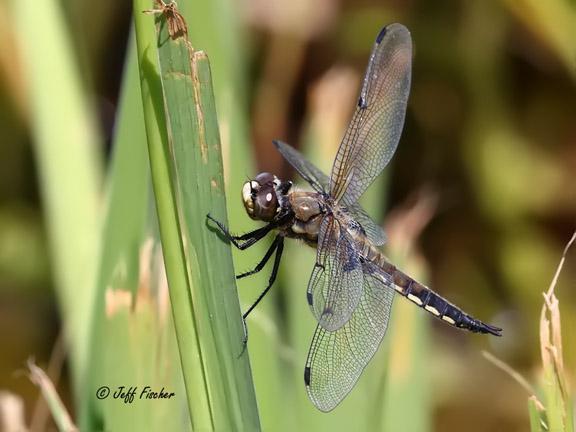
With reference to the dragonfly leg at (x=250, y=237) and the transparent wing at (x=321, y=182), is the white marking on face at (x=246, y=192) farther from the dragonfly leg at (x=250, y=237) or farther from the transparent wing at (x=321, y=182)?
the transparent wing at (x=321, y=182)

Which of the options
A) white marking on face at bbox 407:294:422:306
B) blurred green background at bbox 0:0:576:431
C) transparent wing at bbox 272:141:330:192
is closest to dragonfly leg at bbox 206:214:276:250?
transparent wing at bbox 272:141:330:192

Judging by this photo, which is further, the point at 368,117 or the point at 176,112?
the point at 368,117

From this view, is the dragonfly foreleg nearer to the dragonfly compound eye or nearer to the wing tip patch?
the dragonfly compound eye

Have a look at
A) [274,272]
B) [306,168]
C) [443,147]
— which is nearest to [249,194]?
[274,272]

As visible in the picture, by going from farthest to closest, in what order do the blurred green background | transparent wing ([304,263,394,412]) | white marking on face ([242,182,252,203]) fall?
the blurred green background
white marking on face ([242,182,252,203])
transparent wing ([304,263,394,412])

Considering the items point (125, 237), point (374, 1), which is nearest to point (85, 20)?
point (374, 1)

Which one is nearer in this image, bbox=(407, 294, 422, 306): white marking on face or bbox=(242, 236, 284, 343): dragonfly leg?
bbox=(242, 236, 284, 343): dragonfly leg

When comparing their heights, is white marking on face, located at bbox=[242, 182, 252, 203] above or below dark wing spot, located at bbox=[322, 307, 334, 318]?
above

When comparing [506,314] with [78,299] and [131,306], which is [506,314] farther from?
[131,306]
